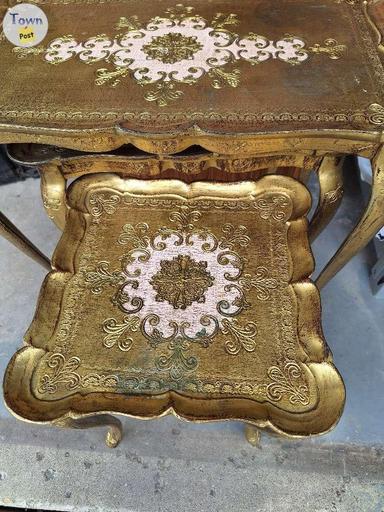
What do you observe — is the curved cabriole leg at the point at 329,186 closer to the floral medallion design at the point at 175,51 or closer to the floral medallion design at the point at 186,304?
the floral medallion design at the point at 186,304

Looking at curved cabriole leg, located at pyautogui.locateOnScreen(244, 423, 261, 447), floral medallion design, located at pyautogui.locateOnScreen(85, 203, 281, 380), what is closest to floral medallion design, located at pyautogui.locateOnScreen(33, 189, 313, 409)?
floral medallion design, located at pyautogui.locateOnScreen(85, 203, 281, 380)

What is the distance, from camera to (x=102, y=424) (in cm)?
92

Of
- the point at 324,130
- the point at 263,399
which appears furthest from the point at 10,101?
the point at 263,399

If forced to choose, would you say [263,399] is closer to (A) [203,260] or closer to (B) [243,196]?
(A) [203,260]

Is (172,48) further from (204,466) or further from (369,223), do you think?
(204,466)

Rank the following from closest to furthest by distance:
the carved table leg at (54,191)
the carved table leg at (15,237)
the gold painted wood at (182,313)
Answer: the gold painted wood at (182,313), the carved table leg at (54,191), the carved table leg at (15,237)

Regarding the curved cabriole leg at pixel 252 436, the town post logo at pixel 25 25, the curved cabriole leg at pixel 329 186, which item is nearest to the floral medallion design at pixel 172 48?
the town post logo at pixel 25 25

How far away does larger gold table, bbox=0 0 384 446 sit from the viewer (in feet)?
2.45

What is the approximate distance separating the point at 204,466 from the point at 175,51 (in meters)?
0.99

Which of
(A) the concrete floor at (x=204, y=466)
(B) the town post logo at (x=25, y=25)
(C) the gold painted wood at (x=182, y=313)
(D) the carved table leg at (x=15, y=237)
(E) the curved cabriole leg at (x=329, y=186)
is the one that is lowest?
(A) the concrete floor at (x=204, y=466)

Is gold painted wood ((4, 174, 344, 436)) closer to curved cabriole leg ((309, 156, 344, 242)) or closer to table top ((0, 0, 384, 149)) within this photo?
curved cabriole leg ((309, 156, 344, 242))

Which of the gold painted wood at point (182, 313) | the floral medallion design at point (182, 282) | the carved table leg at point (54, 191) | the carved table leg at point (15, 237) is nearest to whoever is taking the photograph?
the gold painted wood at point (182, 313)

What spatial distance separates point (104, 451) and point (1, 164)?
1.18 metres

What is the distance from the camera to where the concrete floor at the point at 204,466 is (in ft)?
3.34
